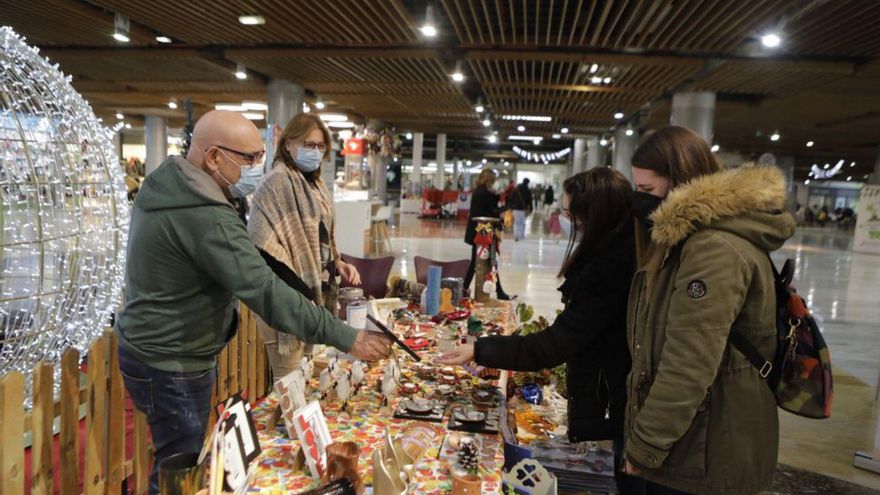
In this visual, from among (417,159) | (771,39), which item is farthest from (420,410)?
(417,159)

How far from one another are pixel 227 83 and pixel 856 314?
10.7 metres

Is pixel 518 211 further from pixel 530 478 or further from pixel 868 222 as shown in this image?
pixel 530 478

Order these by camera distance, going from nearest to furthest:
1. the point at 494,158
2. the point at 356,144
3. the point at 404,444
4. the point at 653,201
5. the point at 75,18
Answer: the point at 404,444
the point at 653,201
the point at 75,18
the point at 356,144
the point at 494,158

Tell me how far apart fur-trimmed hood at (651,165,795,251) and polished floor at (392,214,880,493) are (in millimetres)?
2611

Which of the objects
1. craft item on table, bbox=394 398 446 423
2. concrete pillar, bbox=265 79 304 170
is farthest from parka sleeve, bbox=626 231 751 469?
concrete pillar, bbox=265 79 304 170

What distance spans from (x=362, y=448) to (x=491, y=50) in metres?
Answer: 7.26

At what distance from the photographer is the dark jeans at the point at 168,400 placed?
171cm

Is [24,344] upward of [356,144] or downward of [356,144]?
downward

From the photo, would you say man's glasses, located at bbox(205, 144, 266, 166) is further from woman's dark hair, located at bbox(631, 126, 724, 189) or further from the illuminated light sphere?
woman's dark hair, located at bbox(631, 126, 724, 189)

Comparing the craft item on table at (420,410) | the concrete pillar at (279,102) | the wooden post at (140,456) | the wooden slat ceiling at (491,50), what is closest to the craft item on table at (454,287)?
the craft item on table at (420,410)

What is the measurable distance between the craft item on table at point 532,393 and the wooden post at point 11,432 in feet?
6.31

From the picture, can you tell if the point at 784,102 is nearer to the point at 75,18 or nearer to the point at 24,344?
the point at 75,18

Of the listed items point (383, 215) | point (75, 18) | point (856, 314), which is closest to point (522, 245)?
point (383, 215)

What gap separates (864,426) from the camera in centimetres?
402
